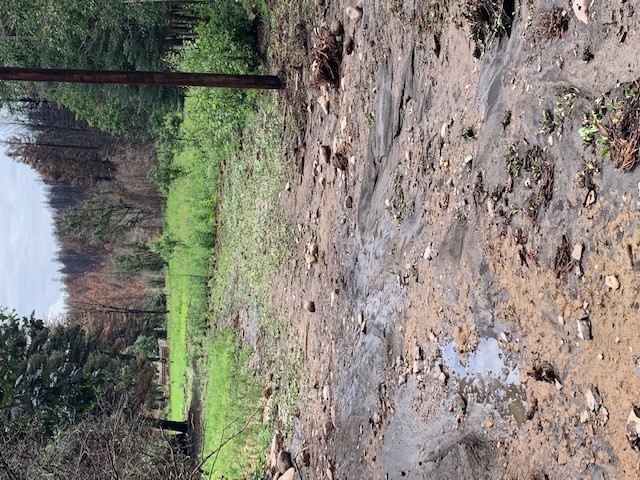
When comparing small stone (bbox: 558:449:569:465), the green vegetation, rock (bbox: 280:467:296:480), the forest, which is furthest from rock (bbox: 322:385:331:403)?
the green vegetation

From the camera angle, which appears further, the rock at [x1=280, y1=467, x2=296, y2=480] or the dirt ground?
the rock at [x1=280, y1=467, x2=296, y2=480]

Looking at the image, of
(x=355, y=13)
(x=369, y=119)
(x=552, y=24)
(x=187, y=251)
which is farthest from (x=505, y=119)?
(x=187, y=251)

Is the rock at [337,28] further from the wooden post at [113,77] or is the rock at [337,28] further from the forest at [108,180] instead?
the forest at [108,180]

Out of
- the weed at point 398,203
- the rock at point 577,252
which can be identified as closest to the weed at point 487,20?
the weed at point 398,203

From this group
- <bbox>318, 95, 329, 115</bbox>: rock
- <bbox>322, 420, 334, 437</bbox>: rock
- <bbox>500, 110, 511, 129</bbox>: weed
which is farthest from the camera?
<bbox>318, 95, 329, 115</bbox>: rock

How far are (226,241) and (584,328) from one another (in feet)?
35.8

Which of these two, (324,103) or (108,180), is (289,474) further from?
(108,180)

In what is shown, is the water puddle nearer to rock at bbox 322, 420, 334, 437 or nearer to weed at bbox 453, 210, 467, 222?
weed at bbox 453, 210, 467, 222

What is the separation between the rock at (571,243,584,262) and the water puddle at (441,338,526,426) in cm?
93

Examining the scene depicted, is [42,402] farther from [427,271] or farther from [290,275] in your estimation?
[427,271]

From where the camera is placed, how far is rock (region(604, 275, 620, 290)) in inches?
135

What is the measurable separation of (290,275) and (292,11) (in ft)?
13.2

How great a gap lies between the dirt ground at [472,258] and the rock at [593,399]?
0.04 ft

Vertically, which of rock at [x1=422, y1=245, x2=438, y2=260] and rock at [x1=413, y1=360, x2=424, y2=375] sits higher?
rock at [x1=422, y1=245, x2=438, y2=260]
